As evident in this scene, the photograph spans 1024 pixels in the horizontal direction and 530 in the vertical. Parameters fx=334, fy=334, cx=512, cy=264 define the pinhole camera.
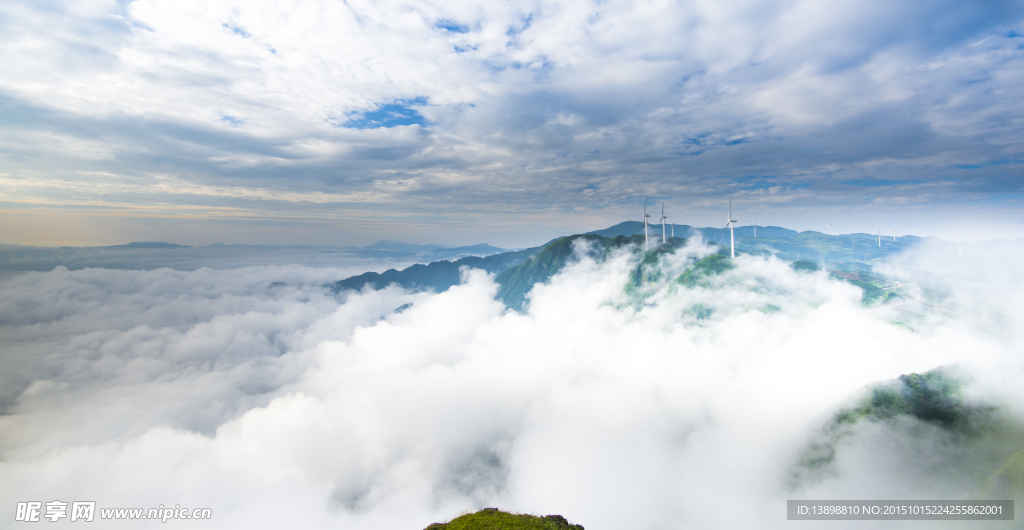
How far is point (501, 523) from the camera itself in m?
65.6

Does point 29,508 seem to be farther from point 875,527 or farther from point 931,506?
point 875,527

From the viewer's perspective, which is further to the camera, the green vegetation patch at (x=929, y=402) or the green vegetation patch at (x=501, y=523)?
the green vegetation patch at (x=929, y=402)

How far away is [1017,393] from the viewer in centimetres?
17600

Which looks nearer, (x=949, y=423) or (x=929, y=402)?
(x=949, y=423)

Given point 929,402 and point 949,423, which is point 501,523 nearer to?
point 949,423

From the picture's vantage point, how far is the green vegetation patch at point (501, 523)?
63.8m

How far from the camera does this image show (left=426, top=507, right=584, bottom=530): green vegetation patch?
63812mm

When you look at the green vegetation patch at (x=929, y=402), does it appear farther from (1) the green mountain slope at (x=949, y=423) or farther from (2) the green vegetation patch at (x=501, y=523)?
(2) the green vegetation patch at (x=501, y=523)

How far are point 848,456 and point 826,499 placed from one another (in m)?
27.9

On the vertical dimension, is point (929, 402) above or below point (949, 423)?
above

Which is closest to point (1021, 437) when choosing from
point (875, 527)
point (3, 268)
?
point (875, 527)

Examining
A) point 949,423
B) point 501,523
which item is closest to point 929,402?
point 949,423

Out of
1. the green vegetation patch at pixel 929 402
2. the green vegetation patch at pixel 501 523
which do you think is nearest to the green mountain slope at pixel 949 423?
the green vegetation patch at pixel 929 402

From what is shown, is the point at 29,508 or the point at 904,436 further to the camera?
the point at 904,436
